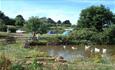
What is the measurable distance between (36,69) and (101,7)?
115 ft

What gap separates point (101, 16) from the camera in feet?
131

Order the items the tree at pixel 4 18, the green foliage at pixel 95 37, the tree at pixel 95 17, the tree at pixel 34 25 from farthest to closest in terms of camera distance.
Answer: the tree at pixel 4 18 → the tree at pixel 95 17 → the green foliage at pixel 95 37 → the tree at pixel 34 25

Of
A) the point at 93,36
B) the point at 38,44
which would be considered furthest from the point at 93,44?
the point at 38,44

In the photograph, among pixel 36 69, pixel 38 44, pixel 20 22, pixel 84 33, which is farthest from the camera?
pixel 20 22

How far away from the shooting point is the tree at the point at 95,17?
39906mm

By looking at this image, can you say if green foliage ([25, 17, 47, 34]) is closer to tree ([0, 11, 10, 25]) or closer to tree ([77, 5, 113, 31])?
tree ([77, 5, 113, 31])

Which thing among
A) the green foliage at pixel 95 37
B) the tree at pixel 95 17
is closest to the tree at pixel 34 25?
the green foliage at pixel 95 37

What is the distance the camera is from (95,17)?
39.6 metres

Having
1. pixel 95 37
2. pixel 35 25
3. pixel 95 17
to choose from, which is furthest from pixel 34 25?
pixel 95 17

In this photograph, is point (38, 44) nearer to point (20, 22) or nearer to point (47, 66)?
point (47, 66)

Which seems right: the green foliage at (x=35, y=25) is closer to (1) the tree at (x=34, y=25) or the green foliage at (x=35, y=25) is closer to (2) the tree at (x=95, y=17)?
(1) the tree at (x=34, y=25)

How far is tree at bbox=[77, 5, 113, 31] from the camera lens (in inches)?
1571

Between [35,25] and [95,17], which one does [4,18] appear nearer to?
[95,17]

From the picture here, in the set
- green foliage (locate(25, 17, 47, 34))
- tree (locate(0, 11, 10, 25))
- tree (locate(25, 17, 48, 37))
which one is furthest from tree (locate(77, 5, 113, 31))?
tree (locate(0, 11, 10, 25))
